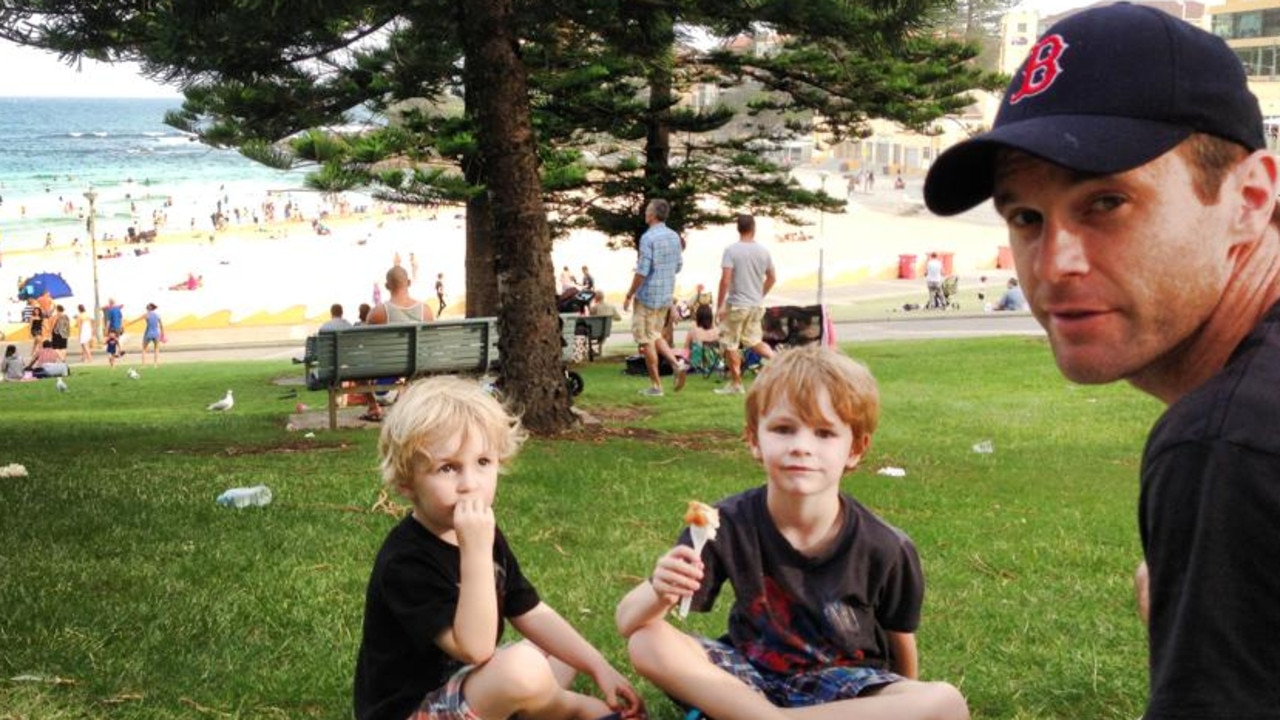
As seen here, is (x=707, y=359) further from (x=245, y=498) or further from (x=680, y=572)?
(x=680, y=572)

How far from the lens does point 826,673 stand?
333cm

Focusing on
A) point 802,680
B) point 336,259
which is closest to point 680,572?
point 802,680

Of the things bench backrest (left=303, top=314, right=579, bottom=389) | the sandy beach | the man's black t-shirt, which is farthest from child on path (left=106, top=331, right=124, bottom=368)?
the man's black t-shirt

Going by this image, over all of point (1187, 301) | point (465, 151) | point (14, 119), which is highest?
point (14, 119)

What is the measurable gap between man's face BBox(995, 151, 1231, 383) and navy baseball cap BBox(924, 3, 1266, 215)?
0.03 m

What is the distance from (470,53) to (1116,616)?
625 centimetres

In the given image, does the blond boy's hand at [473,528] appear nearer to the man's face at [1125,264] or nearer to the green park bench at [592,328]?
the man's face at [1125,264]

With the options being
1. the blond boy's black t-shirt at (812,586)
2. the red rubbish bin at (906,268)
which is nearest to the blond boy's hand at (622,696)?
the blond boy's black t-shirt at (812,586)

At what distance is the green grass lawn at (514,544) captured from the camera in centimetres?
395

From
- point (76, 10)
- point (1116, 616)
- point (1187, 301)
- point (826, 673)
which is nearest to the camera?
point (1187, 301)

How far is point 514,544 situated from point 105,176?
3780 inches

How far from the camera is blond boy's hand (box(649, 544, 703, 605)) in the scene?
3002 mm

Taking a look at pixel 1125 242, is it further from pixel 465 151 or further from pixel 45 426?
pixel 465 151

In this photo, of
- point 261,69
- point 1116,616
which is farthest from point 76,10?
point 1116,616
